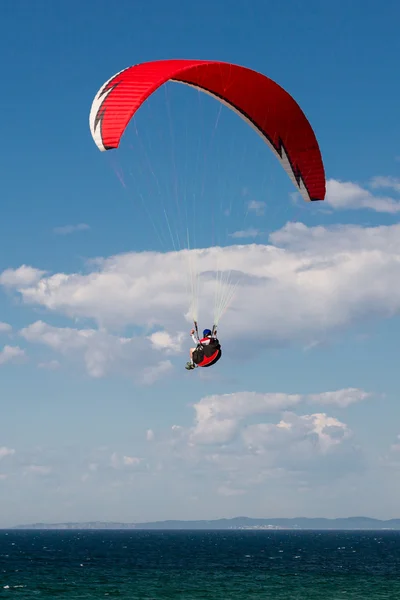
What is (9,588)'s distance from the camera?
55.9 m

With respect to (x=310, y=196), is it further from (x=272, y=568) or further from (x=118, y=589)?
(x=272, y=568)

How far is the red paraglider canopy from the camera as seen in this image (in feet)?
66.4

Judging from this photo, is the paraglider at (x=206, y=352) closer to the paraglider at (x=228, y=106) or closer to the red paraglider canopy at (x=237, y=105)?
the paraglider at (x=228, y=106)

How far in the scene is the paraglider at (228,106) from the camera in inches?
798

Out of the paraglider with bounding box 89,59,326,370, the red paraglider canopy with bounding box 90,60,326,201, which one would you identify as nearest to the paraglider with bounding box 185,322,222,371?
the paraglider with bounding box 89,59,326,370

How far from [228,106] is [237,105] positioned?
1.20 ft

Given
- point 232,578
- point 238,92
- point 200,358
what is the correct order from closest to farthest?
1. point 200,358
2. point 238,92
3. point 232,578

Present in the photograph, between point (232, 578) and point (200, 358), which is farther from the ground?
point (200, 358)

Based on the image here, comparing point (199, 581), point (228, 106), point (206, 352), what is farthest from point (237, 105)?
point (199, 581)

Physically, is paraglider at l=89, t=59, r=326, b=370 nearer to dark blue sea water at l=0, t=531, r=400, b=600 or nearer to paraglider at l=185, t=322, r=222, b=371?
paraglider at l=185, t=322, r=222, b=371

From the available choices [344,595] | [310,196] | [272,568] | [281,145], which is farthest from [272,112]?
[272,568]

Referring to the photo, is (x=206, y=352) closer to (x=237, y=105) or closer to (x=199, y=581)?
(x=237, y=105)

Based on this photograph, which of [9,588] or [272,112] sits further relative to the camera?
[9,588]

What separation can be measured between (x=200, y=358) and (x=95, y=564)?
66.8 m
